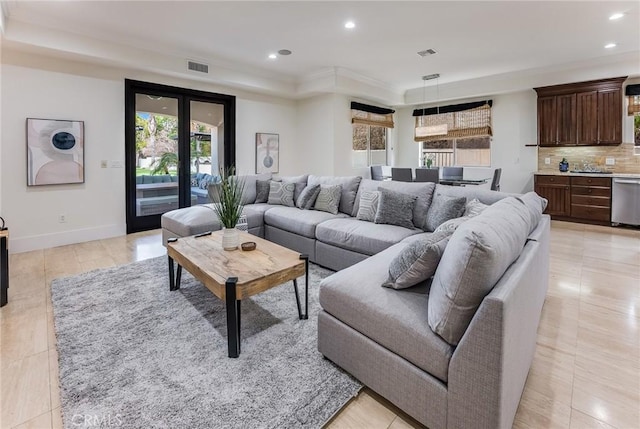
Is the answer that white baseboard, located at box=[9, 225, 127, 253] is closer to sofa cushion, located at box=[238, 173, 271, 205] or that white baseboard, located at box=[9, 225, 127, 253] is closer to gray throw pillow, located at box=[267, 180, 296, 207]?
sofa cushion, located at box=[238, 173, 271, 205]

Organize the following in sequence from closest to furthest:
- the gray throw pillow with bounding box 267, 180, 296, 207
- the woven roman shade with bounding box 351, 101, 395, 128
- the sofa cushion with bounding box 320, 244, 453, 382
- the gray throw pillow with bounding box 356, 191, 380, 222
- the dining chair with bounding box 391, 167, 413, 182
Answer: the sofa cushion with bounding box 320, 244, 453, 382
the gray throw pillow with bounding box 356, 191, 380, 222
the gray throw pillow with bounding box 267, 180, 296, 207
the dining chair with bounding box 391, 167, 413, 182
the woven roman shade with bounding box 351, 101, 395, 128

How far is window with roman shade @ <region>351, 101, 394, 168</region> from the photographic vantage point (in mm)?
7316

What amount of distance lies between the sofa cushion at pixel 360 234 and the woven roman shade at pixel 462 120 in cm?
439

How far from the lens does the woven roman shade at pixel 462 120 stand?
717 cm

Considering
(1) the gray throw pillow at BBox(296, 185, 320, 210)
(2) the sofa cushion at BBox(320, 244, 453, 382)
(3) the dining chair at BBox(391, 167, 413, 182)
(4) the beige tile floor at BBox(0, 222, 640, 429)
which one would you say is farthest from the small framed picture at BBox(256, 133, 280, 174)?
(2) the sofa cushion at BBox(320, 244, 453, 382)

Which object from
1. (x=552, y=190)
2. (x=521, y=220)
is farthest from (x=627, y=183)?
(x=521, y=220)

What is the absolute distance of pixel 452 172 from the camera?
6.46m

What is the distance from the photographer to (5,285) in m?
2.65

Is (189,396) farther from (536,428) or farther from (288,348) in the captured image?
(536,428)

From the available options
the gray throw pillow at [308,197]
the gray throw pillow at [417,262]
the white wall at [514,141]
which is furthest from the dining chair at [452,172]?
the gray throw pillow at [417,262]

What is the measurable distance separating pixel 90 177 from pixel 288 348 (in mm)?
4452

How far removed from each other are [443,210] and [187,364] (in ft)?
8.07

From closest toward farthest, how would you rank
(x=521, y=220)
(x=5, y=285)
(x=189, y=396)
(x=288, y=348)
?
(x=189, y=396) → (x=521, y=220) → (x=288, y=348) → (x=5, y=285)
